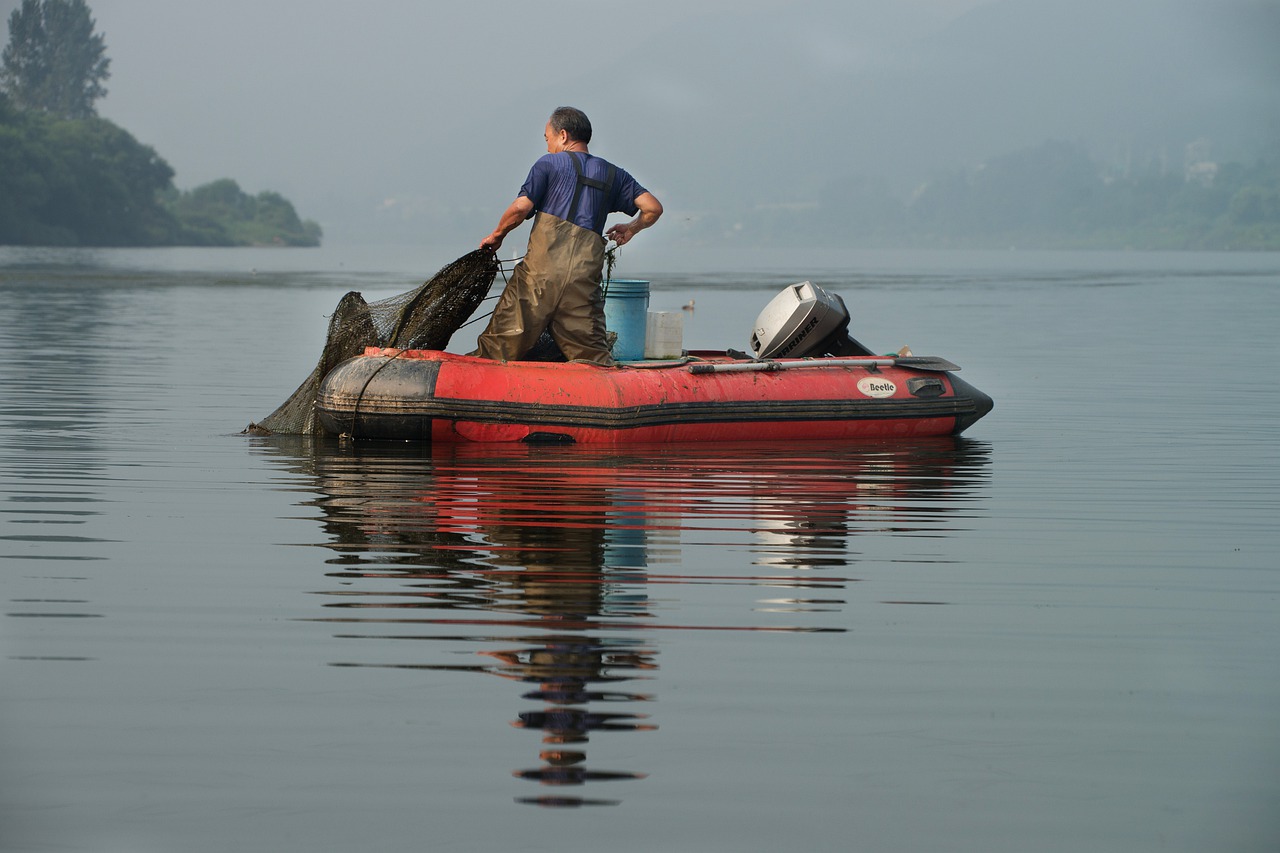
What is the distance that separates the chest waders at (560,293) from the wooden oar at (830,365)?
2.51 feet

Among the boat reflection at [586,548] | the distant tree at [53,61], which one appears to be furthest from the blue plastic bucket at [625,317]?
the distant tree at [53,61]

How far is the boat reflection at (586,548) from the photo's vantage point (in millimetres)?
5370

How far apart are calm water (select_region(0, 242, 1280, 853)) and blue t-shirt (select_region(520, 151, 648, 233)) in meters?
1.60

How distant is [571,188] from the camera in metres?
11.0

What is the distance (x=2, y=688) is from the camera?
5.13m

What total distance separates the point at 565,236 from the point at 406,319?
1420mm

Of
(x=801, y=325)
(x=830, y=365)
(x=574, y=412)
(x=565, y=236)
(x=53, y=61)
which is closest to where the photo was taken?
(x=565, y=236)

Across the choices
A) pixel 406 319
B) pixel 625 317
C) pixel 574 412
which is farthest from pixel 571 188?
pixel 625 317

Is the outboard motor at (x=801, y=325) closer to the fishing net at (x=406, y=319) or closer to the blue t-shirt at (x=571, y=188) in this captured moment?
the blue t-shirt at (x=571, y=188)

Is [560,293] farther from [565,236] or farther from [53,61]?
[53,61]

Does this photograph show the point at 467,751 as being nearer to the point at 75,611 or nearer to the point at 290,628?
the point at 290,628

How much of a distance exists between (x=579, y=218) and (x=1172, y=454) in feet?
14.8

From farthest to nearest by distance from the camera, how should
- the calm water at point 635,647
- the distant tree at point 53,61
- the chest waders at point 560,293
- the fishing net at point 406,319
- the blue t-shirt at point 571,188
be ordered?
the distant tree at point 53,61 → the fishing net at point 406,319 → the chest waders at point 560,293 → the blue t-shirt at point 571,188 → the calm water at point 635,647

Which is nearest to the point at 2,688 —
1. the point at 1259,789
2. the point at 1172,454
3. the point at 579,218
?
the point at 1259,789
